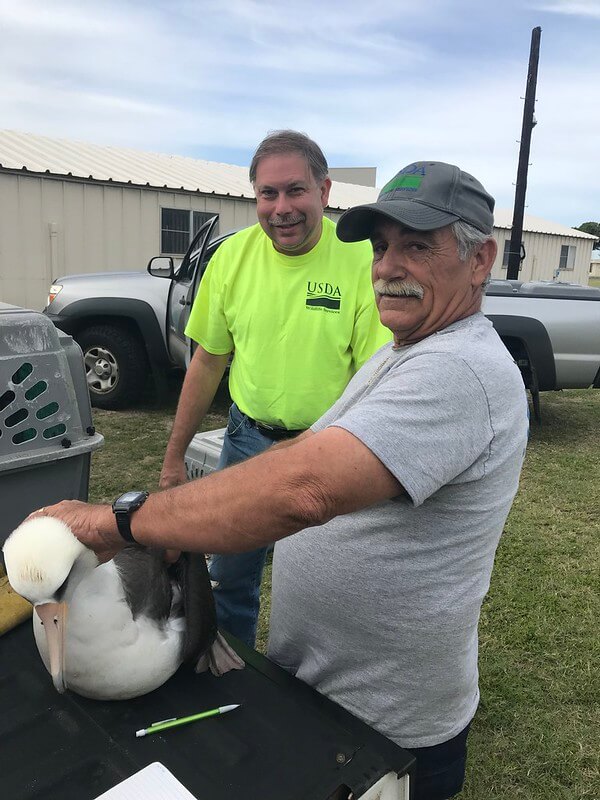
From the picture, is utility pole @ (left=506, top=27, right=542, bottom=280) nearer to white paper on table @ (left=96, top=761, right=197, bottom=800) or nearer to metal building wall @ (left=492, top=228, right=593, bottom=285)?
metal building wall @ (left=492, top=228, right=593, bottom=285)

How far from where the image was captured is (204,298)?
117 inches

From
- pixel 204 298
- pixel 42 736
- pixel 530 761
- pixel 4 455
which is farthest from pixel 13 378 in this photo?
pixel 530 761

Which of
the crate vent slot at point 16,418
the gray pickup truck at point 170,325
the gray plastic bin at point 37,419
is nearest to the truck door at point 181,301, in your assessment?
the gray pickup truck at point 170,325

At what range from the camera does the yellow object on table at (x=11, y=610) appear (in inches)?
63.1

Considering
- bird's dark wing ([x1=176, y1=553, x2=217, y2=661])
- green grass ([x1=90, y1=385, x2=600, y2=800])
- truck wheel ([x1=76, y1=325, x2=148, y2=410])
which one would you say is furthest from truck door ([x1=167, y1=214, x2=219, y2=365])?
bird's dark wing ([x1=176, y1=553, x2=217, y2=661])

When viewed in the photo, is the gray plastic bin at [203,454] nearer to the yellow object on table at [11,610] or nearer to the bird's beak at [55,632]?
the yellow object on table at [11,610]

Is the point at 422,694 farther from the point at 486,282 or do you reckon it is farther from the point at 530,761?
the point at 530,761

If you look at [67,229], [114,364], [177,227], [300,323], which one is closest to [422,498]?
[300,323]

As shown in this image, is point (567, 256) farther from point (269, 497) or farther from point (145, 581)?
point (269, 497)

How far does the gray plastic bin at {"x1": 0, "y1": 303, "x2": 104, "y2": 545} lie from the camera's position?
87.1 inches

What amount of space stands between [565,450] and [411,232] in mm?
5869

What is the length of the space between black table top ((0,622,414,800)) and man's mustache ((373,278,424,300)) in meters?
0.92

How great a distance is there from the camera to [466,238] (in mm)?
1420

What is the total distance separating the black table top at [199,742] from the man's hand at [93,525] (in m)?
0.33
